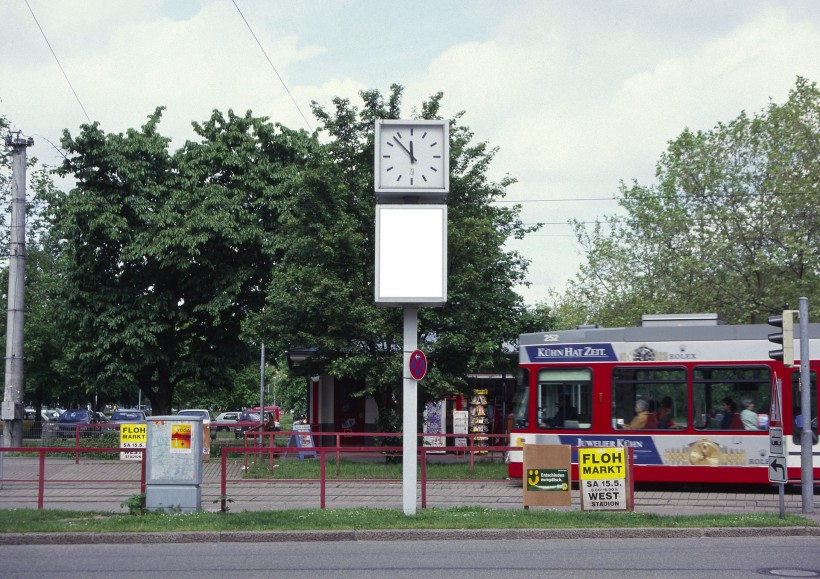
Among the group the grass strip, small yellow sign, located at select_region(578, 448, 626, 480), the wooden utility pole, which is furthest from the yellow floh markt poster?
the wooden utility pole

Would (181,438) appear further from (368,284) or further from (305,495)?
(368,284)

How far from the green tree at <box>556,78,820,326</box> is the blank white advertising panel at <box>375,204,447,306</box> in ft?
65.3

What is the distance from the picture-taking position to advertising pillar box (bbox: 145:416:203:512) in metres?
15.5

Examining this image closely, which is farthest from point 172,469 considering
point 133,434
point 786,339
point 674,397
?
point 133,434

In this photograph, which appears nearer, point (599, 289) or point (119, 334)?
point (119, 334)

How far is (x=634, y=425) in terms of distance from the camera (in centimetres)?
2112

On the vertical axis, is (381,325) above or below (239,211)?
below

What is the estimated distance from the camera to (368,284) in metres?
29.5

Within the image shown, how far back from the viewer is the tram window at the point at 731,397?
20359 mm

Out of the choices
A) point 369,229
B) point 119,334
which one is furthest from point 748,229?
point 119,334

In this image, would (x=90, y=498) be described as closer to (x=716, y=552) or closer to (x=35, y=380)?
(x=716, y=552)

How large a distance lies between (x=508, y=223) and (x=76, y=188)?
46.5 ft

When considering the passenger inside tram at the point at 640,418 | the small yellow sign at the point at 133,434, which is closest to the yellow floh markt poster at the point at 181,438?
the passenger inside tram at the point at 640,418

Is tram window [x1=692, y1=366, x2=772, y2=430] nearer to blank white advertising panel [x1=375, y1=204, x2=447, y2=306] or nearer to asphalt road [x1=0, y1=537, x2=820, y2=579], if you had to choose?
asphalt road [x1=0, y1=537, x2=820, y2=579]
